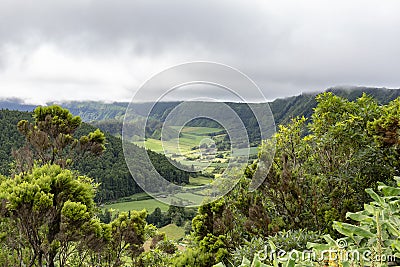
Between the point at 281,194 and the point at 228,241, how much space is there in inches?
43.0

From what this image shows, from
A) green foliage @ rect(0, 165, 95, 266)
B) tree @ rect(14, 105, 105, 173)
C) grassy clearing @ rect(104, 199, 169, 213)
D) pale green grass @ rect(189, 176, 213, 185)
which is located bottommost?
grassy clearing @ rect(104, 199, 169, 213)

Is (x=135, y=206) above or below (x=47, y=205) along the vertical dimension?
below

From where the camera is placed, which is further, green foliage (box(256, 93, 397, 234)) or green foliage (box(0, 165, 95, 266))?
green foliage (box(0, 165, 95, 266))

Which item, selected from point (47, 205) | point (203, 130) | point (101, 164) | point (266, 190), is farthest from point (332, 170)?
point (101, 164)

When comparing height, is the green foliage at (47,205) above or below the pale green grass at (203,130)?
below

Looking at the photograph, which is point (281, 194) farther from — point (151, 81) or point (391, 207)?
point (391, 207)

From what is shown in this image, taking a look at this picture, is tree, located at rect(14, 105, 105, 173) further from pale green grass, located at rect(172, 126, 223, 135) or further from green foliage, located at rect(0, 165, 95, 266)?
pale green grass, located at rect(172, 126, 223, 135)

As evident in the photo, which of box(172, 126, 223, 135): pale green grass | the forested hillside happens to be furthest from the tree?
the forested hillside

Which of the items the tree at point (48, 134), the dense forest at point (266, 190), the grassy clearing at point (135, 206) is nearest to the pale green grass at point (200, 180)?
the dense forest at point (266, 190)

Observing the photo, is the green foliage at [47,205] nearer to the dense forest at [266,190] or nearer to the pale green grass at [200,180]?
the dense forest at [266,190]

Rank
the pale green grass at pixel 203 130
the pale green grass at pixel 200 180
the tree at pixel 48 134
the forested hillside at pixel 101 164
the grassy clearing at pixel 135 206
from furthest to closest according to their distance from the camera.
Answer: the grassy clearing at pixel 135 206
the forested hillside at pixel 101 164
the tree at pixel 48 134
the pale green grass at pixel 200 180
the pale green grass at pixel 203 130

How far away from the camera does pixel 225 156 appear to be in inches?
139

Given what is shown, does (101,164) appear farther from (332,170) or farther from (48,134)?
(332,170)

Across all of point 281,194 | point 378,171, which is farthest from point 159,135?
point 378,171
